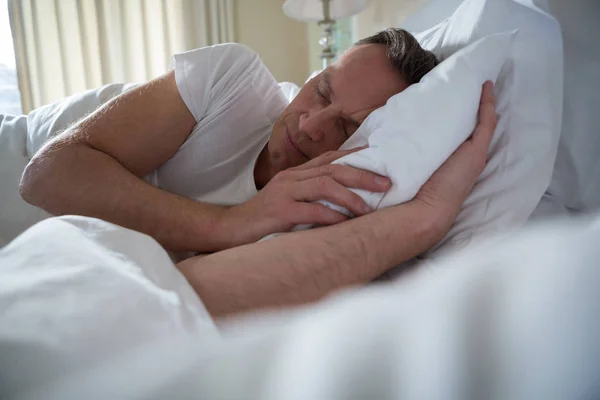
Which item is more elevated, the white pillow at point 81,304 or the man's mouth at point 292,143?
the white pillow at point 81,304

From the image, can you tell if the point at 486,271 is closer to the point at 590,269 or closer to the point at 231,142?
the point at 590,269

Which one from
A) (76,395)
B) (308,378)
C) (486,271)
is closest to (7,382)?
(76,395)

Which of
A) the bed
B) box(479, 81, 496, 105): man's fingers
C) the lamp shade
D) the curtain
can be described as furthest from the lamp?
the bed

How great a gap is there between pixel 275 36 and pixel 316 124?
2397 millimetres

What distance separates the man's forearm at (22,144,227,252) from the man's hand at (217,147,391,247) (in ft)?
0.20

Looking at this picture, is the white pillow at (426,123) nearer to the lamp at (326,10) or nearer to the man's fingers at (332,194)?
the man's fingers at (332,194)

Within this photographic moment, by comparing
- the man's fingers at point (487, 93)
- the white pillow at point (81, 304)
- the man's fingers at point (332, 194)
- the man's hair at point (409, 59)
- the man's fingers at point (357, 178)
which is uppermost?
the man's hair at point (409, 59)

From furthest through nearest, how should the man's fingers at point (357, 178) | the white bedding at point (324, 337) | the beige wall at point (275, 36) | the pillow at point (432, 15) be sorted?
the beige wall at point (275, 36)
the pillow at point (432, 15)
the man's fingers at point (357, 178)
the white bedding at point (324, 337)

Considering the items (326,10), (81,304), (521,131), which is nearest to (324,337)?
(81,304)

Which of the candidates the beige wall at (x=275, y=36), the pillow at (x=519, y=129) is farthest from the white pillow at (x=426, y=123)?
the beige wall at (x=275, y=36)

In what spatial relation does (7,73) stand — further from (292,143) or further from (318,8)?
(292,143)

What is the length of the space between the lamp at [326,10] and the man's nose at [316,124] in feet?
4.67

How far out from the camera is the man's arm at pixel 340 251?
0.42m

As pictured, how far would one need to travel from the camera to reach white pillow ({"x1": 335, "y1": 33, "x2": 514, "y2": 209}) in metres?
0.60
